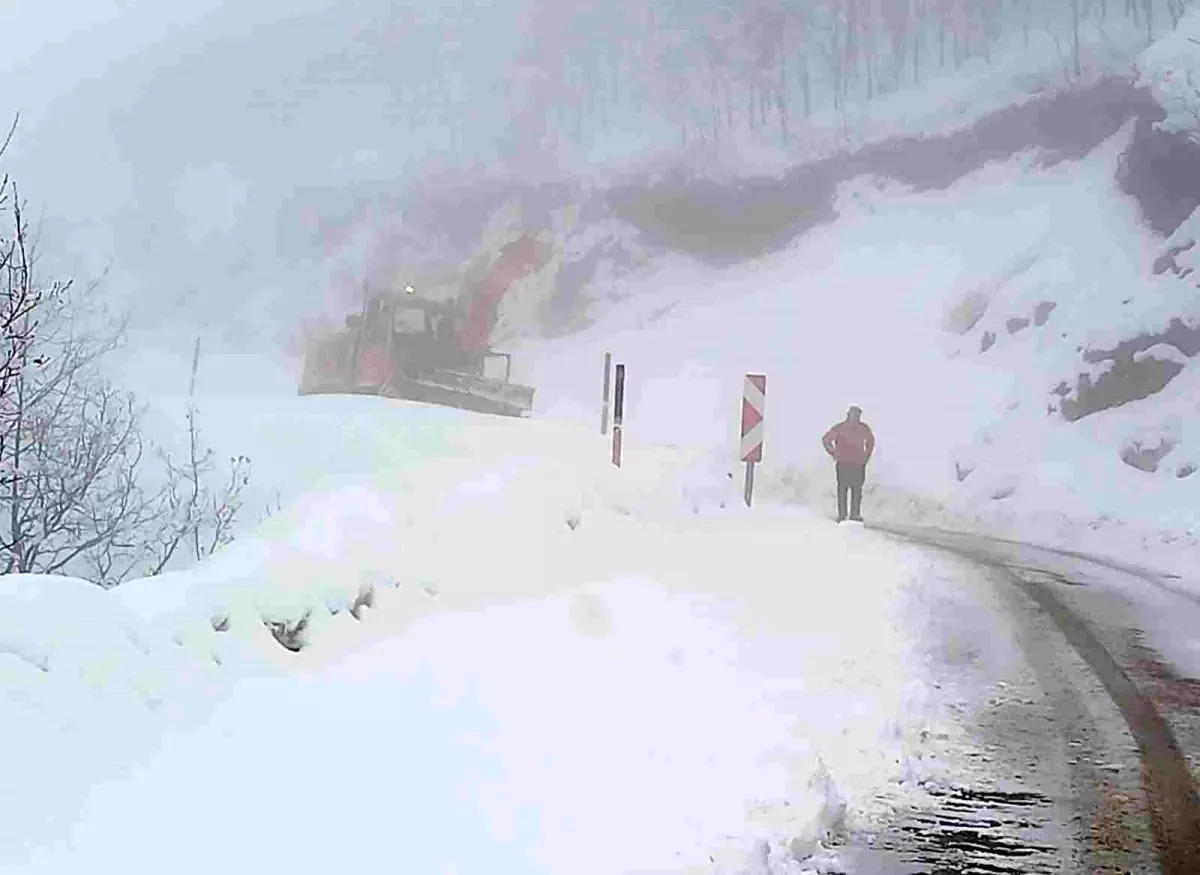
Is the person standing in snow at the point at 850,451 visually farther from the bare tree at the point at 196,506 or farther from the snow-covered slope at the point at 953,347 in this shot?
the bare tree at the point at 196,506

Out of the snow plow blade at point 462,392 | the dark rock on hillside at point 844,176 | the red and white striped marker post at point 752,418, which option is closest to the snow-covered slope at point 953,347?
the dark rock on hillside at point 844,176

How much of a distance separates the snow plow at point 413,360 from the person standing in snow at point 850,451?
32.8 ft

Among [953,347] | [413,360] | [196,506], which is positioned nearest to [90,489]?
[196,506]

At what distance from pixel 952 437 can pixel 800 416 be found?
5.26 metres

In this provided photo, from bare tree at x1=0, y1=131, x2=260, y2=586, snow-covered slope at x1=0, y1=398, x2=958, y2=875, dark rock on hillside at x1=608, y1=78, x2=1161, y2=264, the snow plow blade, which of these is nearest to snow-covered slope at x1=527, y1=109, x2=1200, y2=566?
dark rock on hillside at x1=608, y1=78, x2=1161, y2=264

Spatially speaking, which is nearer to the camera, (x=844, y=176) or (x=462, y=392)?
(x=462, y=392)

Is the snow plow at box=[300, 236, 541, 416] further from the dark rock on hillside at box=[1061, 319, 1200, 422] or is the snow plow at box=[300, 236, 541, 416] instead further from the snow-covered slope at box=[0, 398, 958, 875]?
the snow-covered slope at box=[0, 398, 958, 875]

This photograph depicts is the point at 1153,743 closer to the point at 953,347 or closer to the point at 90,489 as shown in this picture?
the point at 90,489

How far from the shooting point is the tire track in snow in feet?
12.8

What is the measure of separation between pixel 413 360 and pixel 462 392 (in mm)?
2630

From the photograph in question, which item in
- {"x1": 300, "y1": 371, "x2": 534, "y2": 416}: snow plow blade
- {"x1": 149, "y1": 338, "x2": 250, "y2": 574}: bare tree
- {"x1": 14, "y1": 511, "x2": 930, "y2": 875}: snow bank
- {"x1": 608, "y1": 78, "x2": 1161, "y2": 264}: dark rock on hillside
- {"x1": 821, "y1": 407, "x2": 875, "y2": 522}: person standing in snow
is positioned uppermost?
{"x1": 608, "y1": 78, "x2": 1161, "y2": 264}: dark rock on hillside

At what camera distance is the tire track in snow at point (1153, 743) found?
12.8ft

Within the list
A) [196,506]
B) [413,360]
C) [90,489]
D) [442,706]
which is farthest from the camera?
[413,360]

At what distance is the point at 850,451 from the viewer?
1541 centimetres
